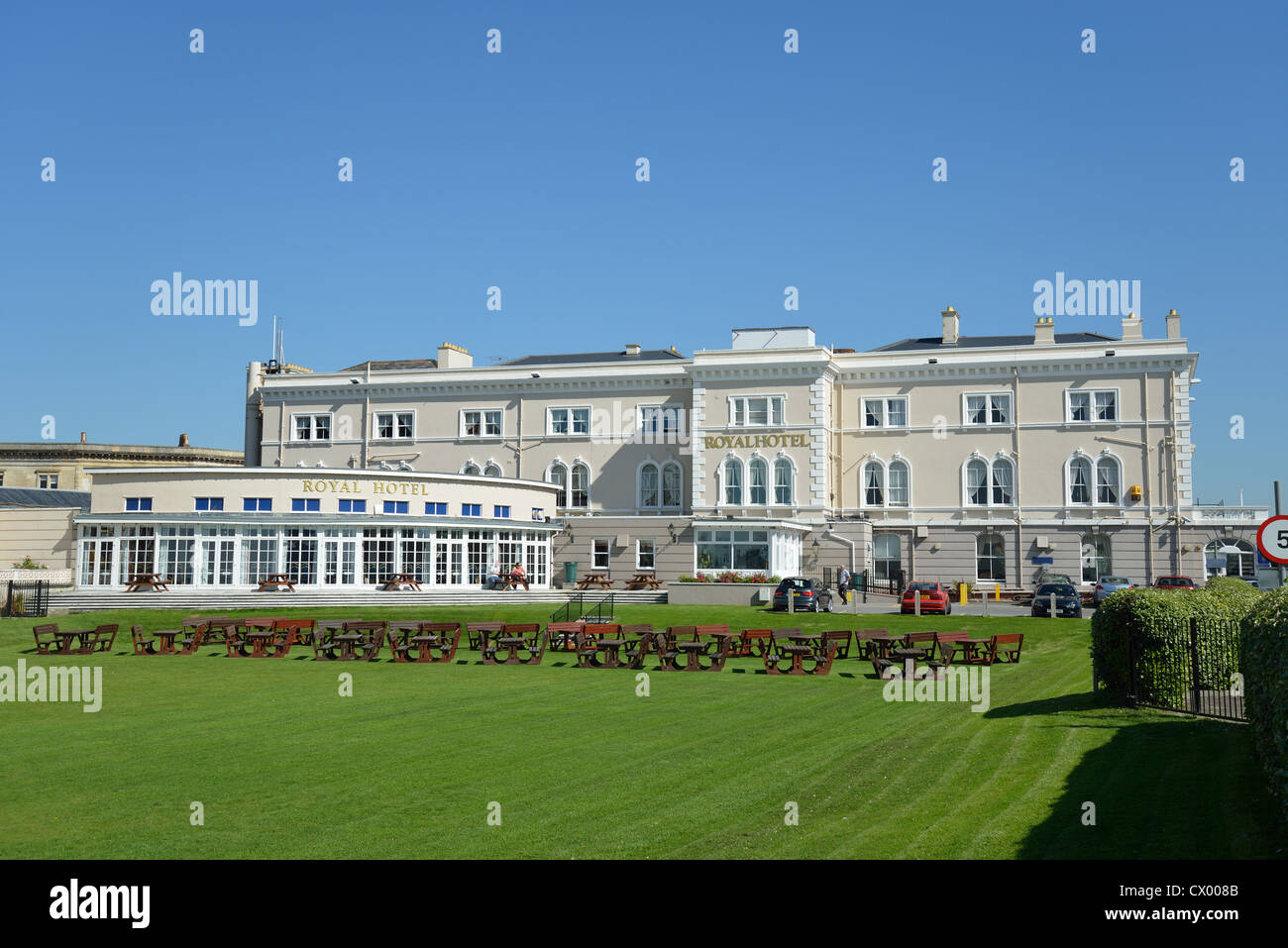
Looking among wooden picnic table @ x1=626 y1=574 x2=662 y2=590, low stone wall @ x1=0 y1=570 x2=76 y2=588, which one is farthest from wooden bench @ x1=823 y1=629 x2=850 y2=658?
low stone wall @ x1=0 y1=570 x2=76 y2=588

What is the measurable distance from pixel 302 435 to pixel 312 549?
2251 cm

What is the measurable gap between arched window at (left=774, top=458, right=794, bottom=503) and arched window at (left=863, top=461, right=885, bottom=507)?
4244 millimetres

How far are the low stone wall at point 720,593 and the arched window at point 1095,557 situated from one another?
1641 cm

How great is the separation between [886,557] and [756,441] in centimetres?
846

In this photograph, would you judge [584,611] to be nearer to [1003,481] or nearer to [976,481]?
[976,481]

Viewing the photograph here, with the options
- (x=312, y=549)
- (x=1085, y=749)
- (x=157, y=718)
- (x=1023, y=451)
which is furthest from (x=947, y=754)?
(x=1023, y=451)

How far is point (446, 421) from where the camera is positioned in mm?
59281

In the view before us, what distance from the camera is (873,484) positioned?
5294 centimetres

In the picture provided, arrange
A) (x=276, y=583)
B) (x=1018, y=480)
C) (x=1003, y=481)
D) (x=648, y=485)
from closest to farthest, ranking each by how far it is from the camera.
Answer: (x=276, y=583) → (x=1018, y=480) → (x=1003, y=481) → (x=648, y=485)

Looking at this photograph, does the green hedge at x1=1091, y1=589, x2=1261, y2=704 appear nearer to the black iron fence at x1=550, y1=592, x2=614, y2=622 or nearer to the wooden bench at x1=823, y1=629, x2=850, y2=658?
the wooden bench at x1=823, y1=629, x2=850, y2=658

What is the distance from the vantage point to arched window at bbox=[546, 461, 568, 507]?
187ft

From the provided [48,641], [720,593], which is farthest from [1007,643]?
[48,641]

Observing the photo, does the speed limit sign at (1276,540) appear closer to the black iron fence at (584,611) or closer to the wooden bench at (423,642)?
the wooden bench at (423,642)
